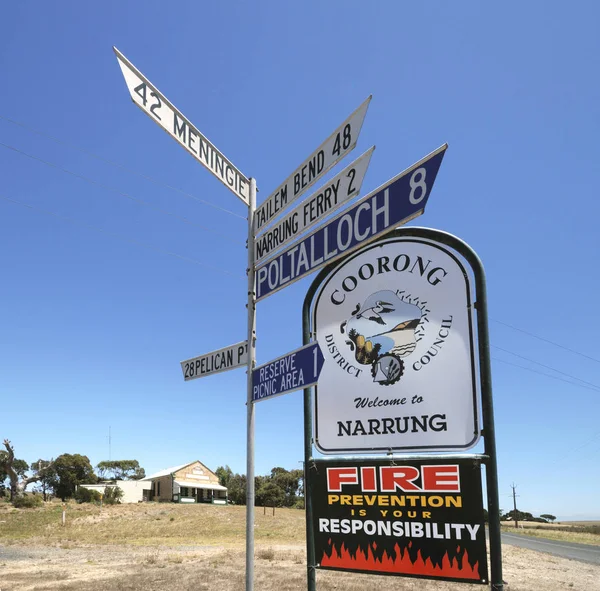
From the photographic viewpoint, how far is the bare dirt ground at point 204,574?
14414mm

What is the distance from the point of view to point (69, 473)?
87625mm

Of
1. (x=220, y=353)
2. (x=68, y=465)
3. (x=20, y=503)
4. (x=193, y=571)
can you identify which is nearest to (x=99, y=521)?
(x=20, y=503)

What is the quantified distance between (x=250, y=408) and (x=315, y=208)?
6.44 ft

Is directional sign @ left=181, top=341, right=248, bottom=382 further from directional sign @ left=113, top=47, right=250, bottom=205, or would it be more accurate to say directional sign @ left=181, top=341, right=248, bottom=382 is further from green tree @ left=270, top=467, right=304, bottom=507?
green tree @ left=270, top=467, right=304, bottom=507

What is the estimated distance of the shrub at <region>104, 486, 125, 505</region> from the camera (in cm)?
6034

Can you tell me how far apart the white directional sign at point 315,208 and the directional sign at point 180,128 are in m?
0.61

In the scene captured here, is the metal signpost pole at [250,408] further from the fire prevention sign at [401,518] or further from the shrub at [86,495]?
the shrub at [86,495]

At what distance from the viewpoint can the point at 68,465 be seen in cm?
8744

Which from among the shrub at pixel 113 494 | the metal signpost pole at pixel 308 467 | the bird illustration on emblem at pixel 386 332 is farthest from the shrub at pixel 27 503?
the bird illustration on emblem at pixel 386 332

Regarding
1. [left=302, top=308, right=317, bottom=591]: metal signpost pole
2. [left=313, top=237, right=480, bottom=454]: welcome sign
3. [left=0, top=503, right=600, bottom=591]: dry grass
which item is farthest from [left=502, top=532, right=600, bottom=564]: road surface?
[left=313, top=237, right=480, bottom=454]: welcome sign

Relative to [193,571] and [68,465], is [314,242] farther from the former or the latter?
[68,465]

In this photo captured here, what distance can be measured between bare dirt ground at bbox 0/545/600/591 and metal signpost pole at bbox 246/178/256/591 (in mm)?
9896

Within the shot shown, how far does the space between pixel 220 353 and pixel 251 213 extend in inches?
59.8

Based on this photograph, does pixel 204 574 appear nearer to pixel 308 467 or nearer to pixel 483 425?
pixel 308 467
